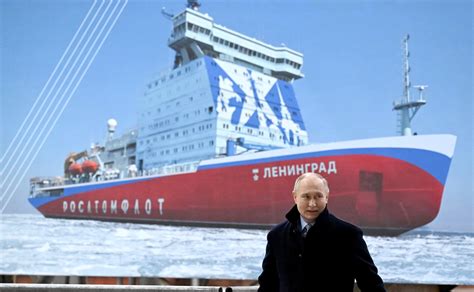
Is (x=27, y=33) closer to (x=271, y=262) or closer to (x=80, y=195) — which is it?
(x=80, y=195)

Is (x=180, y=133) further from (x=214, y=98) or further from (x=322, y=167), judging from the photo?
(x=322, y=167)

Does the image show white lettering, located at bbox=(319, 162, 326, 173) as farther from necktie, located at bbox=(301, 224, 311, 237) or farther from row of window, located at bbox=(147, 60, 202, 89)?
necktie, located at bbox=(301, 224, 311, 237)

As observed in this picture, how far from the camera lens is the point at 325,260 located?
1006 millimetres

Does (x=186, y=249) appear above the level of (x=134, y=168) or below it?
below

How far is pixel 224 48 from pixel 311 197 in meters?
2.70

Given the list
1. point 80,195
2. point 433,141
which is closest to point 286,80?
point 433,141

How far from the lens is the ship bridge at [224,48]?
340 cm

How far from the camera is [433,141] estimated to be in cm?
315

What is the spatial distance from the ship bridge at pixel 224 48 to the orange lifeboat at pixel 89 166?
44.7 inches

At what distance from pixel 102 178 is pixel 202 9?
1.73m

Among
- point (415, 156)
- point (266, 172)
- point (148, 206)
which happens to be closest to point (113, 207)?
point (148, 206)

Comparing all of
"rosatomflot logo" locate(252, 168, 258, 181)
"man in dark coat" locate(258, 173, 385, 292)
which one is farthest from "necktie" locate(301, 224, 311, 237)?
"rosatomflot logo" locate(252, 168, 258, 181)

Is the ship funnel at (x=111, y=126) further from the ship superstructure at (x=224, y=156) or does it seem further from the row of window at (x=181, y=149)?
the row of window at (x=181, y=149)

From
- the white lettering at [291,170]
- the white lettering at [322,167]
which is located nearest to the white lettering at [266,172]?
the white lettering at [291,170]
